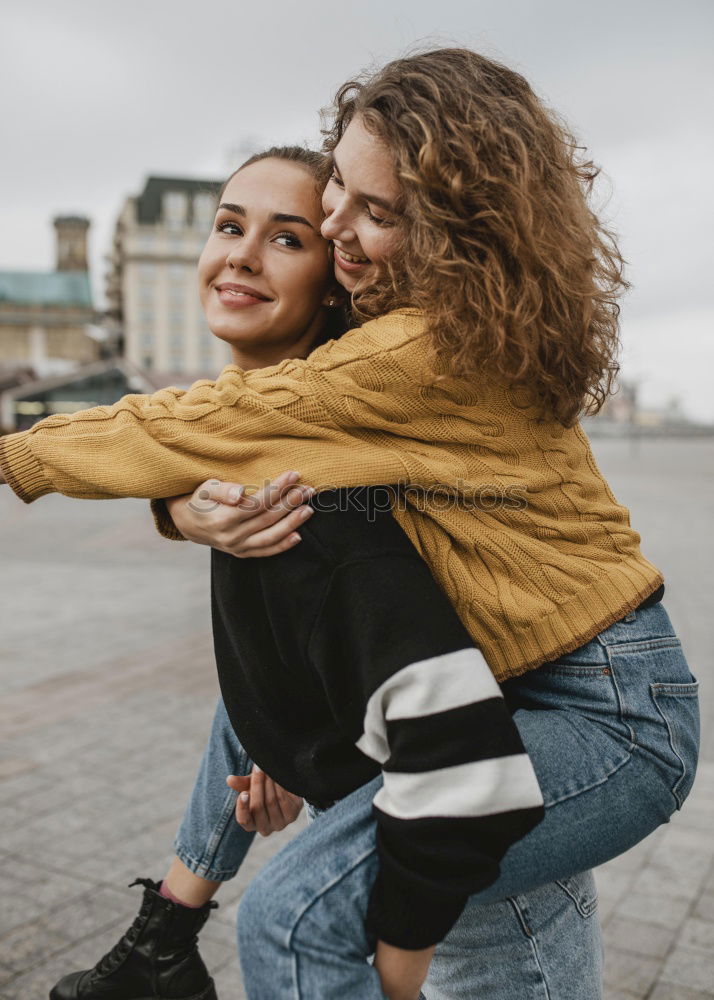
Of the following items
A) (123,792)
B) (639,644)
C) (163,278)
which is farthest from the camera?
(163,278)

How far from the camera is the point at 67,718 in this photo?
520 cm

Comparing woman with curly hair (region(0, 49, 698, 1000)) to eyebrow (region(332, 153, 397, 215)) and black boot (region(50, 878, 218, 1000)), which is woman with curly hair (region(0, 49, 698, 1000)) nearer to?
eyebrow (region(332, 153, 397, 215))

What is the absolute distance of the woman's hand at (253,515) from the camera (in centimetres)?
140

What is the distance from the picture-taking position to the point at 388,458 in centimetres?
141

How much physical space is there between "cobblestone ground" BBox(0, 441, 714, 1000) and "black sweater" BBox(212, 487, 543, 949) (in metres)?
1.69

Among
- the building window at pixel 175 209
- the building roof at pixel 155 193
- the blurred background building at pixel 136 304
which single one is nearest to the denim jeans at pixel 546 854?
the blurred background building at pixel 136 304

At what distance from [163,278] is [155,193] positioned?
6716 millimetres

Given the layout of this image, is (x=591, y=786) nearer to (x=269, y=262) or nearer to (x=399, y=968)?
(x=399, y=968)

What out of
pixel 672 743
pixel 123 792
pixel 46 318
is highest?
pixel 672 743

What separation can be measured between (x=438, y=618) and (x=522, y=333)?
0.45m

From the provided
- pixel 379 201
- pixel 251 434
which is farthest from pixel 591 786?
pixel 379 201

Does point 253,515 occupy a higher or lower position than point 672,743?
higher

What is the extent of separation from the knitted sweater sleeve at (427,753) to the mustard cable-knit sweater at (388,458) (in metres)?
0.13

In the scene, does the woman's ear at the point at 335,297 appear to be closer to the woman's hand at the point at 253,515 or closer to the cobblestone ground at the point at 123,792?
the woman's hand at the point at 253,515
